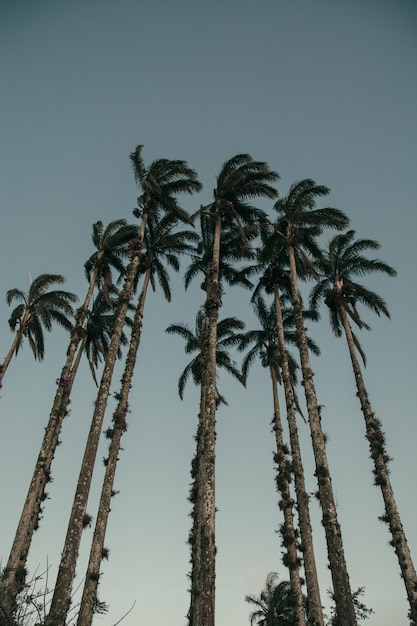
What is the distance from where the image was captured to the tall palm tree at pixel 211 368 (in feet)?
45.3

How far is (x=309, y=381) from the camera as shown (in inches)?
806

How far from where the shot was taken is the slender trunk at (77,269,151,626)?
15.4m

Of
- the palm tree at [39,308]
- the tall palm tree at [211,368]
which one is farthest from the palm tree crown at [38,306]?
the tall palm tree at [211,368]

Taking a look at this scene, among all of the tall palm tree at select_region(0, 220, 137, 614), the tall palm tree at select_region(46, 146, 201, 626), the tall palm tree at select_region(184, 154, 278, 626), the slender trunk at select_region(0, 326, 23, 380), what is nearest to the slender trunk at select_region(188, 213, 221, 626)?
the tall palm tree at select_region(184, 154, 278, 626)

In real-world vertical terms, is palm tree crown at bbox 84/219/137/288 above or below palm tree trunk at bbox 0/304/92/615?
above

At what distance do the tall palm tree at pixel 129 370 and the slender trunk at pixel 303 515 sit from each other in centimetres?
775

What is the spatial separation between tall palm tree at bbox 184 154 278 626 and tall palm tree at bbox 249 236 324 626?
11.3 feet

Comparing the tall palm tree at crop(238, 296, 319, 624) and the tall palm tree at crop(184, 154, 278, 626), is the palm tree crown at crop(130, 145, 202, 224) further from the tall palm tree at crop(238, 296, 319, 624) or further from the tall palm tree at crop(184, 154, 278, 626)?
the tall palm tree at crop(238, 296, 319, 624)

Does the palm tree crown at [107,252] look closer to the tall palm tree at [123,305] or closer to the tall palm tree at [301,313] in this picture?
the tall palm tree at [123,305]

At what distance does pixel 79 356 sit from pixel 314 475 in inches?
619

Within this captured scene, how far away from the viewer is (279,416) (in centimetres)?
2691

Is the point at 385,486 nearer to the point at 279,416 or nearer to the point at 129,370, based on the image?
the point at 279,416

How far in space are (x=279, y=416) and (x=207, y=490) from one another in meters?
12.5

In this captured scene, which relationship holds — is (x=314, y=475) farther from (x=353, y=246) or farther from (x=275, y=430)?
(x=353, y=246)
